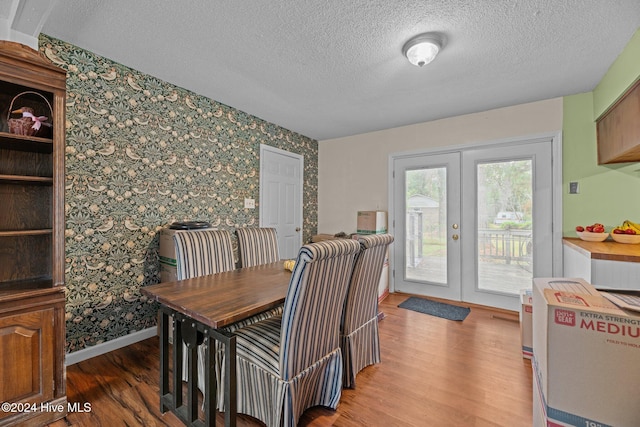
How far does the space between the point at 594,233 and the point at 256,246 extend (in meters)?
3.18

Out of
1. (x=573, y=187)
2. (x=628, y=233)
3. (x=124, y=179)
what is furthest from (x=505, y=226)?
(x=124, y=179)

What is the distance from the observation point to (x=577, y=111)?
293 cm

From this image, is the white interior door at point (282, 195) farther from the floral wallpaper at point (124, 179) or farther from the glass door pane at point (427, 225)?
the glass door pane at point (427, 225)

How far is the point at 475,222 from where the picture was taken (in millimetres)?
3490

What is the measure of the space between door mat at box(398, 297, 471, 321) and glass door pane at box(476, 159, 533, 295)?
1.42 ft

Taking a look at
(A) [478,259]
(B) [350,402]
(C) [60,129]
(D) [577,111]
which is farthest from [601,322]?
(D) [577,111]

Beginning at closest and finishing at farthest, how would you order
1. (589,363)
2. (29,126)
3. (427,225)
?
1. (589,363)
2. (29,126)
3. (427,225)

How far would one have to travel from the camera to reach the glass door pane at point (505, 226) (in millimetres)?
3205

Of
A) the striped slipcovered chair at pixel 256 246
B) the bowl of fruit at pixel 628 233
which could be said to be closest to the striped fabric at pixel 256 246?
the striped slipcovered chair at pixel 256 246

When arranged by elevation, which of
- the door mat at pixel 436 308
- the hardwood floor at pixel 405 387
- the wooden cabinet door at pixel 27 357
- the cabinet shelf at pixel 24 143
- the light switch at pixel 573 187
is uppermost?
the cabinet shelf at pixel 24 143

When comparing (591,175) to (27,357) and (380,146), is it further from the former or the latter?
(27,357)

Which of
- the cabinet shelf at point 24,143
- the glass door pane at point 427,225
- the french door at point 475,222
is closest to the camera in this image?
the cabinet shelf at point 24,143

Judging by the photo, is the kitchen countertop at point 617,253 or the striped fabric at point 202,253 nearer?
the kitchen countertop at point 617,253

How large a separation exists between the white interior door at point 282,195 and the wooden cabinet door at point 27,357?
2.42 m
